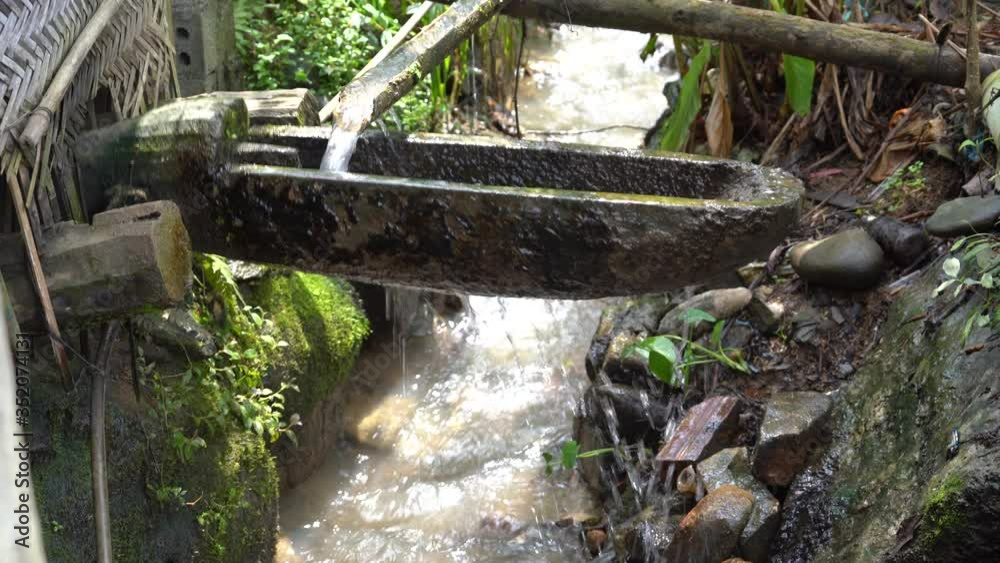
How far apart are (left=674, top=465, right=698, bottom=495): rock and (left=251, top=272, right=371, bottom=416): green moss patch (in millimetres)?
1671

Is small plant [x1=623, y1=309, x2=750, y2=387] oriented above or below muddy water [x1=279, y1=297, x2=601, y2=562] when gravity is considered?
above

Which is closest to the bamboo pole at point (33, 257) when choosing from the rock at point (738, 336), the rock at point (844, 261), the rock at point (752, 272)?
the rock at point (738, 336)

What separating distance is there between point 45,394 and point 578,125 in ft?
18.7

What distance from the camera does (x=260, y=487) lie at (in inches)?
143

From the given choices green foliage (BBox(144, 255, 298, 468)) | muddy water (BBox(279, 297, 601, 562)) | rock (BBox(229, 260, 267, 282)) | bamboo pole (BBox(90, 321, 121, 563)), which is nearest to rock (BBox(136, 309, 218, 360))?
green foliage (BBox(144, 255, 298, 468))

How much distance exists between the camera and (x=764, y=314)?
4.25m

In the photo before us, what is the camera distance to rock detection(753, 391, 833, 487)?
3.52 m

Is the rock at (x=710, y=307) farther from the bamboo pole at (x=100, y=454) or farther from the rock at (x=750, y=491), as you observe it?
the bamboo pole at (x=100, y=454)

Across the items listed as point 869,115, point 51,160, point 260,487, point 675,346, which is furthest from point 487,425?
point 51,160

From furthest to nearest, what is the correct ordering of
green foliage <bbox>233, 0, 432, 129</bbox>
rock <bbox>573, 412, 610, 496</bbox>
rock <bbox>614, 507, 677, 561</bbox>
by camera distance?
1. green foliage <bbox>233, 0, 432, 129</bbox>
2. rock <bbox>573, 412, 610, 496</bbox>
3. rock <bbox>614, 507, 677, 561</bbox>

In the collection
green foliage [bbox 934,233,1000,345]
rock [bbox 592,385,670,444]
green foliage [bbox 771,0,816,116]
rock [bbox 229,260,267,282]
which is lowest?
rock [bbox 592,385,670,444]

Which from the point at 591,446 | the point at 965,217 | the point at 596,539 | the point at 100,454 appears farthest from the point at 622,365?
the point at 100,454

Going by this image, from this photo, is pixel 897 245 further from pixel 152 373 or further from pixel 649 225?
pixel 152 373

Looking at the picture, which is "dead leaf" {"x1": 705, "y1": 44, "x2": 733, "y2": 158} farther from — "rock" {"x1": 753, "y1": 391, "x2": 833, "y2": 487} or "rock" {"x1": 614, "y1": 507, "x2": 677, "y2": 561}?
"rock" {"x1": 614, "y1": 507, "x2": 677, "y2": 561}
